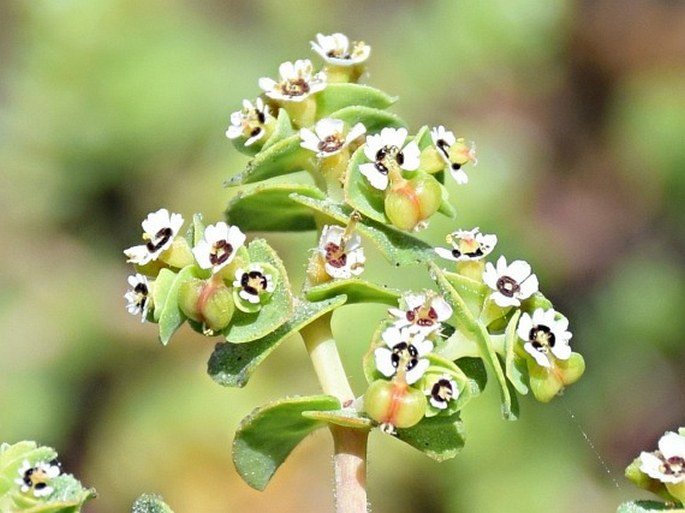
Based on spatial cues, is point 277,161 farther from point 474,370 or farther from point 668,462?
point 668,462

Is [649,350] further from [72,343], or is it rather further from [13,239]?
[13,239]

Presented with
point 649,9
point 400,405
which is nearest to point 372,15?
point 649,9

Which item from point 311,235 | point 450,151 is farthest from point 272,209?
point 311,235

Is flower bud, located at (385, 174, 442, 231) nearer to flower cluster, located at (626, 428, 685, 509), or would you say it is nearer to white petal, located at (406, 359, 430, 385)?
white petal, located at (406, 359, 430, 385)

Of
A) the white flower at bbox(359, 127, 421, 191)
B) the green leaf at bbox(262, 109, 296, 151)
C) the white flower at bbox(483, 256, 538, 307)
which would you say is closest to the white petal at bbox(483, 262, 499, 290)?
the white flower at bbox(483, 256, 538, 307)

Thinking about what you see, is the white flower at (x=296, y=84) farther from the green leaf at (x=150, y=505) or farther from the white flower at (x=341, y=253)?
the green leaf at (x=150, y=505)

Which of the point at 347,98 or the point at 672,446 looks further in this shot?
the point at 347,98
